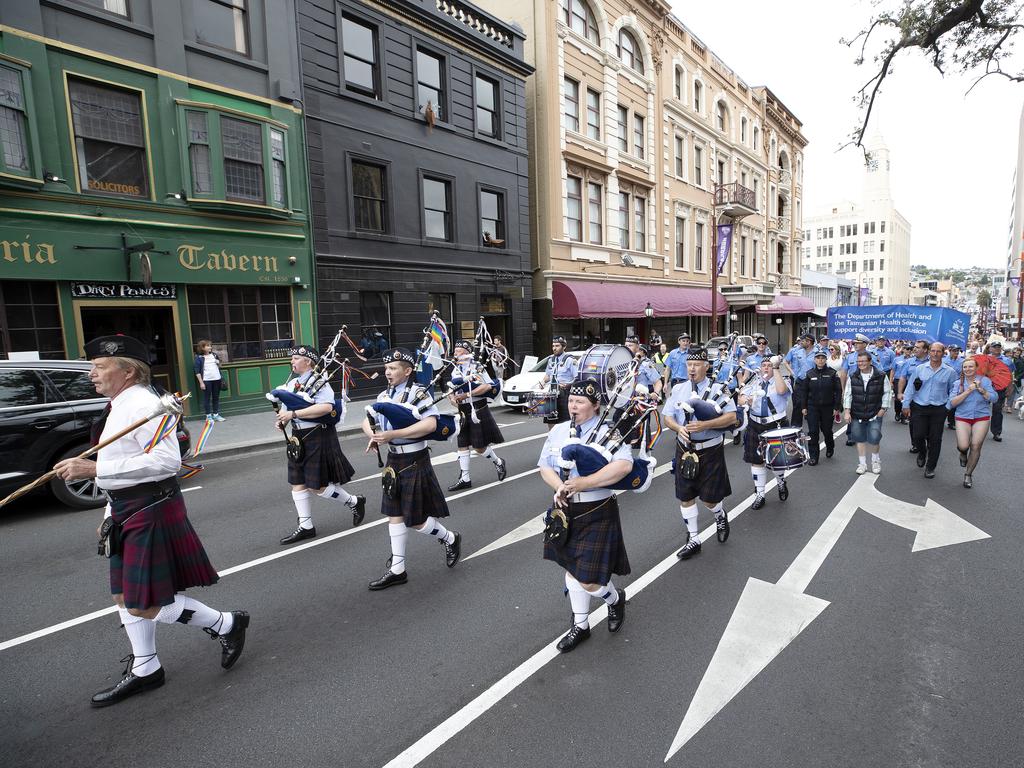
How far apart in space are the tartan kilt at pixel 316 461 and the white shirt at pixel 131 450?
2.37m

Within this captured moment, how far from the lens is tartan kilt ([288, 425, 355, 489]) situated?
→ 575 centimetres

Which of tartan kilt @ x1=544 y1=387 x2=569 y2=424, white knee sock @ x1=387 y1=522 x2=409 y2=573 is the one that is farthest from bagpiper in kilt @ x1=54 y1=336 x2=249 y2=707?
tartan kilt @ x1=544 y1=387 x2=569 y2=424

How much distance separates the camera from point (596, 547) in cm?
366

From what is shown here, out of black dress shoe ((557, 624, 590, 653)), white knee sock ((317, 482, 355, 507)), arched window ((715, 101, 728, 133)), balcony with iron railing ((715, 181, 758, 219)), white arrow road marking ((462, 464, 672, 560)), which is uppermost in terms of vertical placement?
arched window ((715, 101, 728, 133))

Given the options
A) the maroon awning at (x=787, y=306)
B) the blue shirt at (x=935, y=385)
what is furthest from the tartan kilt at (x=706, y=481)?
the maroon awning at (x=787, y=306)

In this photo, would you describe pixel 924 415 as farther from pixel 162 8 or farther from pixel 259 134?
pixel 162 8

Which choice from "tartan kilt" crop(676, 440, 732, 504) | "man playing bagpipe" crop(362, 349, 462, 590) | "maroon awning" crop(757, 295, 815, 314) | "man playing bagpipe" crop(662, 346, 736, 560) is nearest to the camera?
"man playing bagpipe" crop(362, 349, 462, 590)

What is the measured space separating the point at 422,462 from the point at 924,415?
777 cm

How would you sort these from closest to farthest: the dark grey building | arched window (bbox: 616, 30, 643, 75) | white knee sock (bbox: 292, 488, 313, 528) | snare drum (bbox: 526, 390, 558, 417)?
1. white knee sock (bbox: 292, 488, 313, 528)
2. snare drum (bbox: 526, 390, 558, 417)
3. the dark grey building
4. arched window (bbox: 616, 30, 643, 75)

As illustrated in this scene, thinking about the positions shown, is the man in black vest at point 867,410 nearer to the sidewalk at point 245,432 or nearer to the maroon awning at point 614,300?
the sidewalk at point 245,432

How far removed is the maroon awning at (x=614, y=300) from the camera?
2127 centimetres

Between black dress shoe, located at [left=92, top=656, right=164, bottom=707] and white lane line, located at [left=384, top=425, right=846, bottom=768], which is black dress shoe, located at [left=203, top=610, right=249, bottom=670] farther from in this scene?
white lane line, located at [left=384, top=425, right=846, bottom=768]

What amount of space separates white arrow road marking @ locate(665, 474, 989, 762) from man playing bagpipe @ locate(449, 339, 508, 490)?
4.17 meters

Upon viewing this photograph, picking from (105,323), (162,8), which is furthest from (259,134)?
(105,323)
